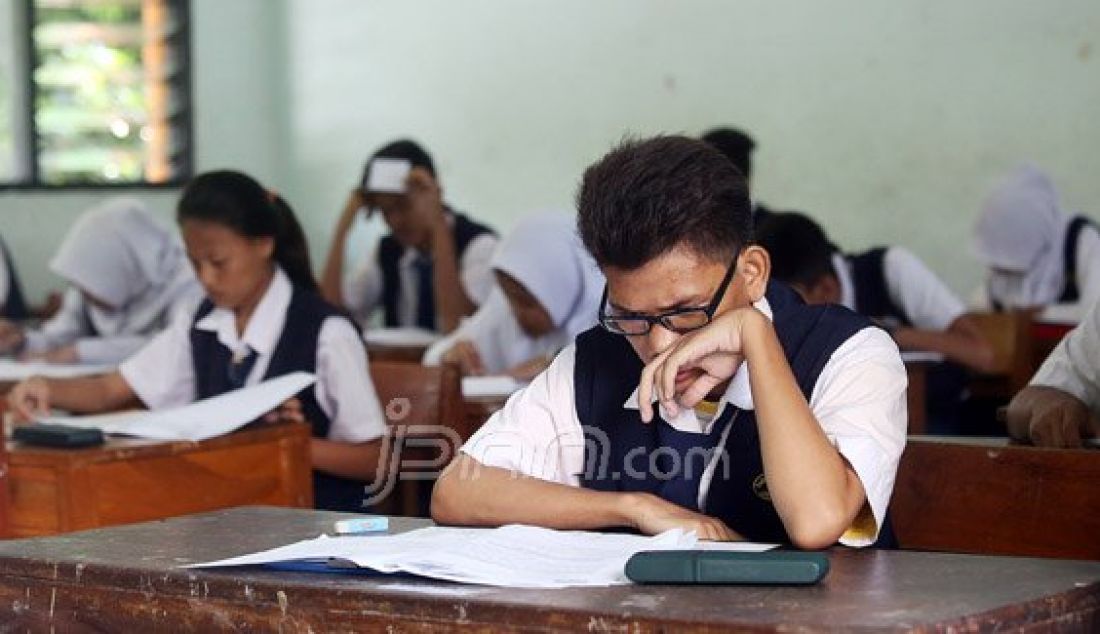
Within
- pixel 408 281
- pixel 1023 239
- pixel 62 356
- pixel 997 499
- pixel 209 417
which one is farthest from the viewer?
pixel 408 281

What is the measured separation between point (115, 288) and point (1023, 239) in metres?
3.00

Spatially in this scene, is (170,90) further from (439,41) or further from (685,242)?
(685,242)

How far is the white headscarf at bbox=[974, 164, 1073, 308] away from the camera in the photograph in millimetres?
6359

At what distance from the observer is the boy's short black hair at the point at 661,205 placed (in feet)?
6.94

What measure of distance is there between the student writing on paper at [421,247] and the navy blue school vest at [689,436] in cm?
395

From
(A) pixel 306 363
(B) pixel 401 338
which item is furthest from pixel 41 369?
(A) pixel 306 363

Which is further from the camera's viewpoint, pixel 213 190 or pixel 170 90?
pixel 170 90

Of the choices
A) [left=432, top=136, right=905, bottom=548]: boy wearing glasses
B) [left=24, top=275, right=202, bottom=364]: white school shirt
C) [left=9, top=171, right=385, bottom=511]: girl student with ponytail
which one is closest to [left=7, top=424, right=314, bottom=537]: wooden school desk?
[left=9, top=171, right=385, bottom=511]: girl student with ponytail

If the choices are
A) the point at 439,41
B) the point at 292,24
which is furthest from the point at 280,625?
the point at 292,24

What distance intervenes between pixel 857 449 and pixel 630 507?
0.25 meters

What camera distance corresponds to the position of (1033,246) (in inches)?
255

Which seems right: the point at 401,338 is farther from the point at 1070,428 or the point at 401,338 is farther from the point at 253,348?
the point at 1070,428

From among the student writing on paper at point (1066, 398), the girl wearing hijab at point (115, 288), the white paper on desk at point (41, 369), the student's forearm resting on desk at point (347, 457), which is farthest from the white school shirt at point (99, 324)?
the student writing on paper at point (1066, 398)

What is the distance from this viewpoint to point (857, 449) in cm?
204
